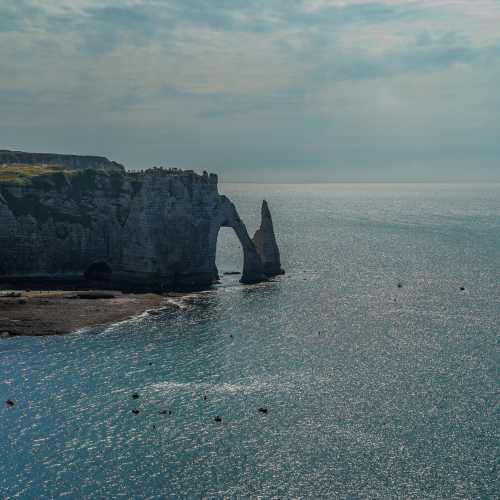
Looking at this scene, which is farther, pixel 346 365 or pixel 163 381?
pixel 346 365

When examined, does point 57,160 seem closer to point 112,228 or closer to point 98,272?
point 112,228

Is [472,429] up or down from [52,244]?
down

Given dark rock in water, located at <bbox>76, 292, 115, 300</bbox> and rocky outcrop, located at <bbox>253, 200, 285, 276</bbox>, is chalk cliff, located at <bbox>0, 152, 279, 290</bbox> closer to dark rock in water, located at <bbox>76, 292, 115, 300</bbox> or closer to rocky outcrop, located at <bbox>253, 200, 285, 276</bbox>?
dark rock in water, located at <bbox>76, 292, 115, 300</bbox>

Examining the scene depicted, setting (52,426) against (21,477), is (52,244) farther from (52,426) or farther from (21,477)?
(21,477)

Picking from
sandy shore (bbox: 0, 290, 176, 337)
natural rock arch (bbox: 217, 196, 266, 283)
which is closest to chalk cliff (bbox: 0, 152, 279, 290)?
natural rock arch (bbox: 217, 196, 266, 283)

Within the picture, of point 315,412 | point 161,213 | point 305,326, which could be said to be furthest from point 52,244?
point 315,412

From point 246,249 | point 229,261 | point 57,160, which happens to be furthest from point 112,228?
point 57,160

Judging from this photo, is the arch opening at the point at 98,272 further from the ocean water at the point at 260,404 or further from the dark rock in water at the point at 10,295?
the ocean water at the point at 260,404
